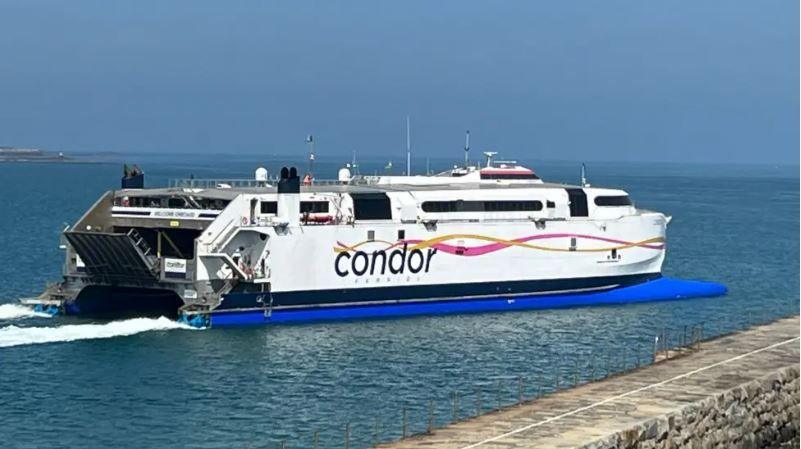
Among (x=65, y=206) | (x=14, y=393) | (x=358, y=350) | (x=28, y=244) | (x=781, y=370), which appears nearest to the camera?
(x=781, y=370)

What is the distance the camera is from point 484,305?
59812mm

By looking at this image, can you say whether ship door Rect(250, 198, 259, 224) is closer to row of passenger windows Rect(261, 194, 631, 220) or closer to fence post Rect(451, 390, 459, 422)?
row of passenger windows Rect(261, 194, 631, 220)

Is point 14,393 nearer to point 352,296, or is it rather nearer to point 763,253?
point 352,296

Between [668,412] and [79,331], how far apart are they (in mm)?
25476

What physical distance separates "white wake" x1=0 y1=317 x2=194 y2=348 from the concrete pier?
20.5 m

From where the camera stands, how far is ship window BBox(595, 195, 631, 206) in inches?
2532

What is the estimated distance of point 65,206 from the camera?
130m

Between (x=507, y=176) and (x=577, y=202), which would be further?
(x=507, y=176)

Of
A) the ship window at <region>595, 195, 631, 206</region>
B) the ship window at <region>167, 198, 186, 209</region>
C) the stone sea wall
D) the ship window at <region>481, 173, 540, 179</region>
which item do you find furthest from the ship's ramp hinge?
the stone sea wall

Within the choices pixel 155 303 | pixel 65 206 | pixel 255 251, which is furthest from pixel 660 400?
pixel 65 206

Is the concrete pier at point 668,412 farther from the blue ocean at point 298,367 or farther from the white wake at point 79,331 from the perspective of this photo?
the white wake at point 79,331

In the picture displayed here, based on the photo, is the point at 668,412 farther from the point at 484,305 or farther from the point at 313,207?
the point at 484,305

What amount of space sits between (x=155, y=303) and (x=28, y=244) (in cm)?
2949

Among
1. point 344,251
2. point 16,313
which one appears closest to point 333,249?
point 344,251
